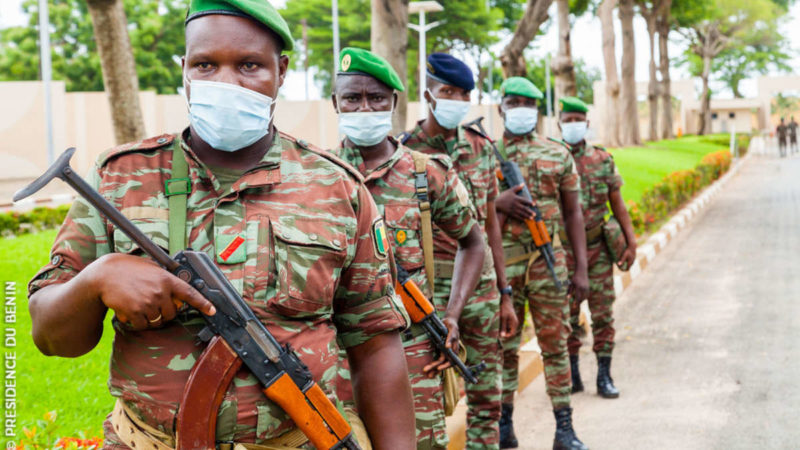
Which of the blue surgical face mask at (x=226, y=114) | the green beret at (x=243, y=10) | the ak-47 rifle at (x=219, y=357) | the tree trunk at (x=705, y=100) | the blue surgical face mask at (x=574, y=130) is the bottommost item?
the ak-47 rifle at (x=219, y=357)

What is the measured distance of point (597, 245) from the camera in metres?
5.90

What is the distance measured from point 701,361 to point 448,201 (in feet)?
12.5

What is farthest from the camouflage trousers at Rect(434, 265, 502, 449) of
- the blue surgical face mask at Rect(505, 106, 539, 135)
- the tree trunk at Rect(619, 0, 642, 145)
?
the tree trunk at Rect(619, 0, 642, 145)

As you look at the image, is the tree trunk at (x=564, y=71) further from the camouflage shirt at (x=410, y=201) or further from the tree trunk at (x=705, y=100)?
the tree trunk at (x=705, y=100)

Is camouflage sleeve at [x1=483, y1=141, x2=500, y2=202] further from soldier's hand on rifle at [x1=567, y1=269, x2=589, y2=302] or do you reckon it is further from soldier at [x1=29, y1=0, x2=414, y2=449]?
soldier at [x1=29, y1=0, x2=414, y2=449]

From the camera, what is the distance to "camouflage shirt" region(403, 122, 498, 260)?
12.5ft

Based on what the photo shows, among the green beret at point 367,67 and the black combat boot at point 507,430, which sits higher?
the green beret at point 367,67

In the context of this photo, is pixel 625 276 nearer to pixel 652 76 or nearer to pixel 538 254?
pixel 538 254

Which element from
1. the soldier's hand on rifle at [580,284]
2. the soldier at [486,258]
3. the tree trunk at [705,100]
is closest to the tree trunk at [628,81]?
the tree trunk at [705,100]

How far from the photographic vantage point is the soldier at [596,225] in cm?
574

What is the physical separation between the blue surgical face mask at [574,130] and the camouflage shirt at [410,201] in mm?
2715

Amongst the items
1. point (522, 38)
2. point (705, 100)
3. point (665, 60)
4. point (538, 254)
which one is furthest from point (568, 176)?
point (705, 100)

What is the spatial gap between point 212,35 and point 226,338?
61cm

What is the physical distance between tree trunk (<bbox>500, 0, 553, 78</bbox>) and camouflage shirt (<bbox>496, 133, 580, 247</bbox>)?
19.3 ft
